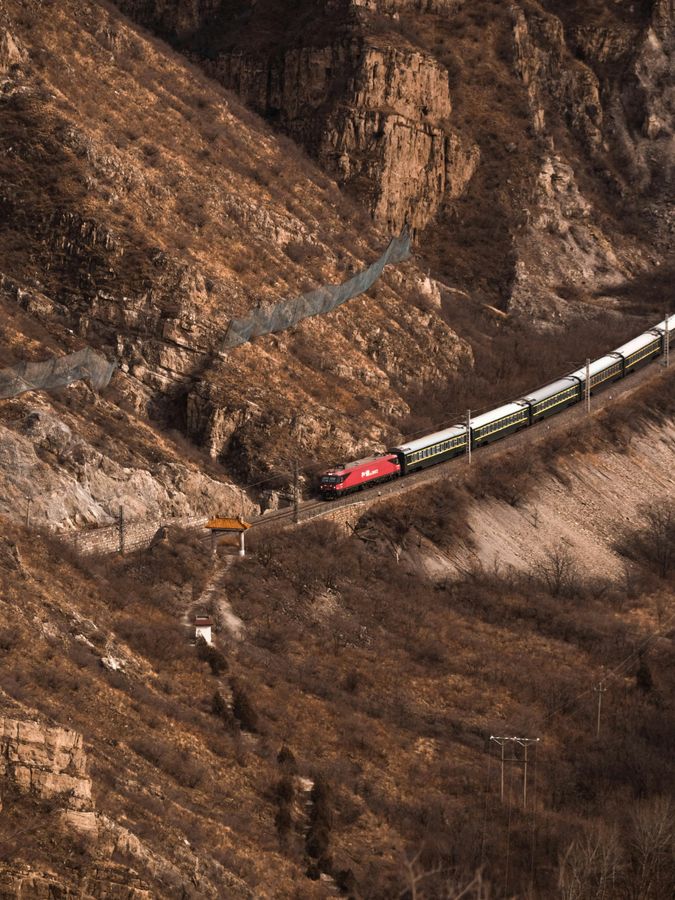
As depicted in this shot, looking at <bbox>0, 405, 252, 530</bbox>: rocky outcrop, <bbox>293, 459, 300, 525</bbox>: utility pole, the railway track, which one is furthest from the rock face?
<bbox>0, 405, 252, 530</bbox>: rocky outcrop

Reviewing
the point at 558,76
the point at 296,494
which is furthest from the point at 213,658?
the point at 558,76

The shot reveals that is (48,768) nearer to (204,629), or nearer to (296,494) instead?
(204,629)

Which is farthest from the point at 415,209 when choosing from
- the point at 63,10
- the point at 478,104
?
the point at 63,10

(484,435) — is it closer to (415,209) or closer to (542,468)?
(542,468)

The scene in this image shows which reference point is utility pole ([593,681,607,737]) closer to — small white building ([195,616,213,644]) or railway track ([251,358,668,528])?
small white building ([195,616,213,644])

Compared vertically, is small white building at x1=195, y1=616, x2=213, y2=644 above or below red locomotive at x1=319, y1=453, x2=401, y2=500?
below

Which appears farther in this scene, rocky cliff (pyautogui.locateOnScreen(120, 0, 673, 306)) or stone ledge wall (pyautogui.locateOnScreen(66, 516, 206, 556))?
rocky cliff (pyautogui.locateOnScreen(120, 0, 673, 306))

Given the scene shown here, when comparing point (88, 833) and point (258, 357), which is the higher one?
point (258, 357)
